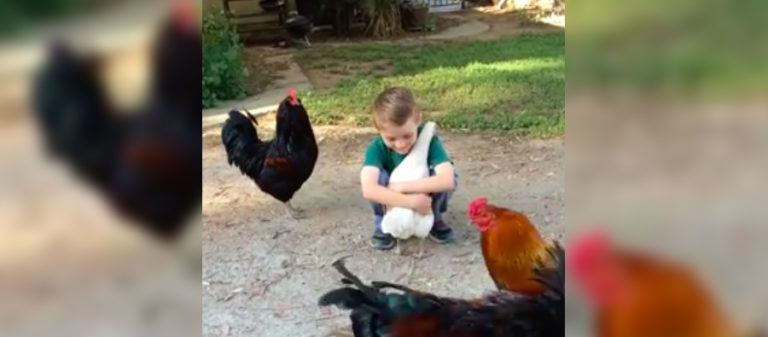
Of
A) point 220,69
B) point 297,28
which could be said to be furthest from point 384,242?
point 297,28

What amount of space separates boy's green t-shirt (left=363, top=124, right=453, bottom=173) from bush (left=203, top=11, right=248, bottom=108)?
184 cm

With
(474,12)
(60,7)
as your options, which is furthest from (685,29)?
(474,12)

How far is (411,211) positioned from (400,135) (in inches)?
7.4

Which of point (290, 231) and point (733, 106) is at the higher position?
point (733, 106)

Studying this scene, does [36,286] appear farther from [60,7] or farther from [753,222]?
[753,222]

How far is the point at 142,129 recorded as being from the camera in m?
0.47

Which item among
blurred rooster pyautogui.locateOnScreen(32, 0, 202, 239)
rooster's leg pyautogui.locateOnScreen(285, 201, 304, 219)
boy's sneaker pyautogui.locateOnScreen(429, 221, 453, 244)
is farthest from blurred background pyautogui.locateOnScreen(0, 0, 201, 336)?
rooster's leg pyautogui.locateOnScreen(285, 201, 304, 219)

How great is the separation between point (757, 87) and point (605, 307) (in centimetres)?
16

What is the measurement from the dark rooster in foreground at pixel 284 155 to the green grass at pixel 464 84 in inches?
30.8

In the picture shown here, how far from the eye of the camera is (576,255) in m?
0.51

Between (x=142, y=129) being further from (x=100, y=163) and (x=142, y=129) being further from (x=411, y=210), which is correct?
(x=411, y=210)

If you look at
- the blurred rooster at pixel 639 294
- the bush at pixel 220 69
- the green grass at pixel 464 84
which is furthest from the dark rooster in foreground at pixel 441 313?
the bush at pixel 220 69

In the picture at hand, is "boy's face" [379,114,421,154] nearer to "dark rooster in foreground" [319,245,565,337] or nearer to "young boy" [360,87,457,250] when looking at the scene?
"young boy" [360,87,457,250]

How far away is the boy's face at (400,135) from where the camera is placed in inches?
74.6
